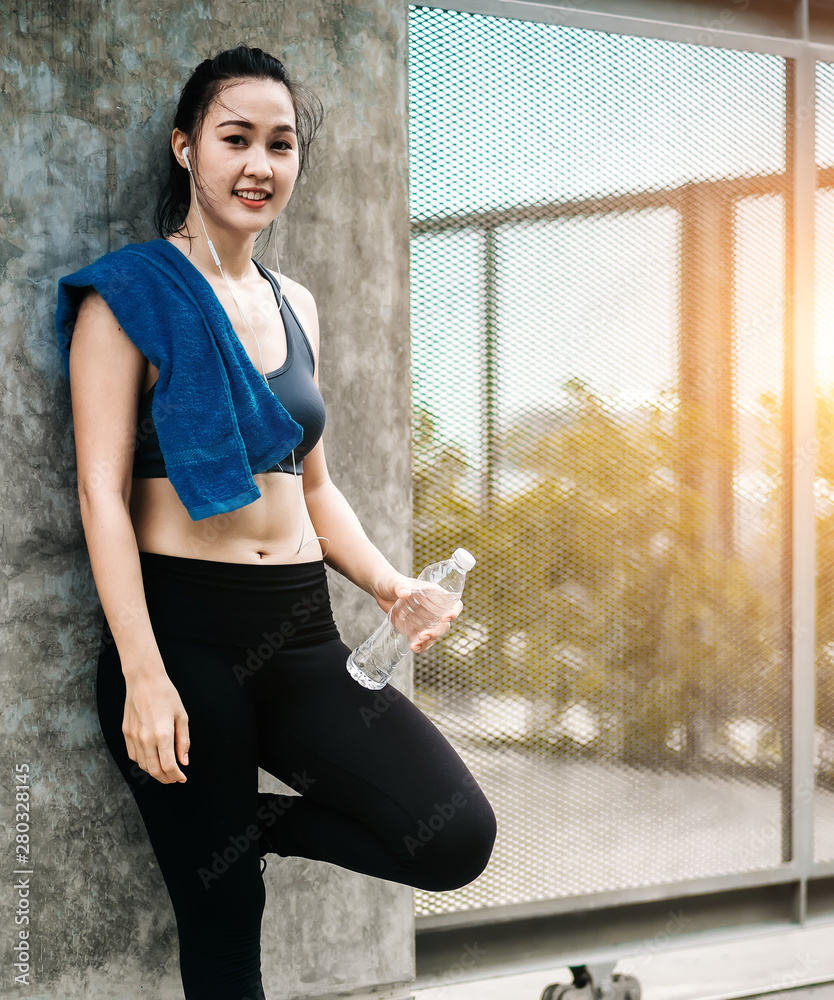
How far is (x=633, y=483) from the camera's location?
7.68 ft

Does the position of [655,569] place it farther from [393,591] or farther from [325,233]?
[325,233]

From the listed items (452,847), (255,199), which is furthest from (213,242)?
(452,847)

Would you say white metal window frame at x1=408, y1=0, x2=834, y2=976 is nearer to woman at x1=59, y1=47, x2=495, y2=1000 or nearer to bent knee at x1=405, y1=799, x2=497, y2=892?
bent knee at x1=405, y1=799, x2=497, y2=892

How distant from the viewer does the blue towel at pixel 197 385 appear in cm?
139

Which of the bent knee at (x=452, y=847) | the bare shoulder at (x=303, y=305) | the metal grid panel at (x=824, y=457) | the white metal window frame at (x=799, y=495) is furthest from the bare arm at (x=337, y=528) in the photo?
the metal grid panel at (x=824, y=457)

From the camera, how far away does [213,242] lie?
5.14 feet

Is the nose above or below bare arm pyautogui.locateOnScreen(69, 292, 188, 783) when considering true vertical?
above

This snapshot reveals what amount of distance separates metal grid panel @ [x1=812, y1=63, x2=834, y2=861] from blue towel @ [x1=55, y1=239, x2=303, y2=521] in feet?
5.68

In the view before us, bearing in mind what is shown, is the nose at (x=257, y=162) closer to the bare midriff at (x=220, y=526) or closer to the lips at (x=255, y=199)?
the lips at (x=255, y=199)

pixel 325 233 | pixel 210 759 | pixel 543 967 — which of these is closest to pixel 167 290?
pixel 325 233

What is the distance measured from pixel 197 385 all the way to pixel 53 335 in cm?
54

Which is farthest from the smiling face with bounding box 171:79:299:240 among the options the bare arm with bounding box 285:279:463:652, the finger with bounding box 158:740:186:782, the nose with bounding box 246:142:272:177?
the finger with bounding box 158:740:186:782

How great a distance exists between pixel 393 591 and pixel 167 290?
2.24 feet

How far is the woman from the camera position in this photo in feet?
4.52
